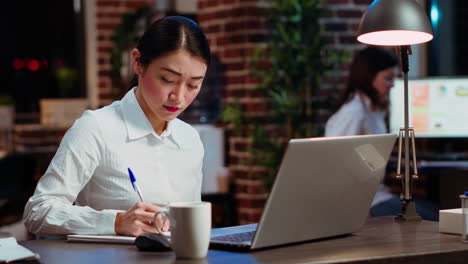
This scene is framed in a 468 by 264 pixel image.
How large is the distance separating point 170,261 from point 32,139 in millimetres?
4995

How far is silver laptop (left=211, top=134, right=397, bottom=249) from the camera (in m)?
1.43

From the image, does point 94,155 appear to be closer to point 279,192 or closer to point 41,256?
point 41,256

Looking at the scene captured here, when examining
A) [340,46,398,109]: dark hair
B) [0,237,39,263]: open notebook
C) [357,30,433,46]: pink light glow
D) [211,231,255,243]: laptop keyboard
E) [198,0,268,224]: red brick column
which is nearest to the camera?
[0,237,39,263]: open notebook

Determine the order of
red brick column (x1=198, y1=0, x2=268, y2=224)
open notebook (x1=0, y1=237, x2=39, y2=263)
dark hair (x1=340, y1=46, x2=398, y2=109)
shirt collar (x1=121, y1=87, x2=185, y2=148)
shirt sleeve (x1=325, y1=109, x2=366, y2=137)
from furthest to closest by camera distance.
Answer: red brick column (x1=198, y1=0, x2=268, y2=224)
dark hair (x1=340, y1=46, x2=398, y2=109)
shirt sleeve (x1=325, y1=109, x2=366, y2=137)
shirt collar (x1=121, y1=87, x2=185, y2=148)
open notebook (x1=0, y1=237, x2=39, y2=263)

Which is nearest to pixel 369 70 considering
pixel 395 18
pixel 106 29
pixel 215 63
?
pixel 215 63

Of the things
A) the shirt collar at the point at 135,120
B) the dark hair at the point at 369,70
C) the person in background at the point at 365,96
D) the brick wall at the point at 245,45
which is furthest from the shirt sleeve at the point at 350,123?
the shirt collar at the point at 135,120

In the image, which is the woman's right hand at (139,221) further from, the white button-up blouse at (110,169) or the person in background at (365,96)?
the person in background at (365,96)

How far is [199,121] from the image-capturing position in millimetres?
4898

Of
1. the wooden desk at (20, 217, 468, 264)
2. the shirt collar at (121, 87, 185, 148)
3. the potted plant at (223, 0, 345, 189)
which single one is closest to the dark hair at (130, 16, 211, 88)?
the shirt collar at (121, 87, 185, 148)

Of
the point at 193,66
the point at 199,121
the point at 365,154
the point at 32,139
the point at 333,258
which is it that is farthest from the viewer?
the point at 32,139

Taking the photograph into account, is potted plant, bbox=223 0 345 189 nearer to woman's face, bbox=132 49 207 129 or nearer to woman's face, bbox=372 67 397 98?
woman's face, bbox=372 67 397 98

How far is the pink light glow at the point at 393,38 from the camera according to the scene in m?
2.11

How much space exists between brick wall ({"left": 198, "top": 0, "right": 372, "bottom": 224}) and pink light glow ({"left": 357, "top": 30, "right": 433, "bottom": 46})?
6.96 feet

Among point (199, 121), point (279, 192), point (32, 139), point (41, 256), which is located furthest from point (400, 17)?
point (32, 139)
